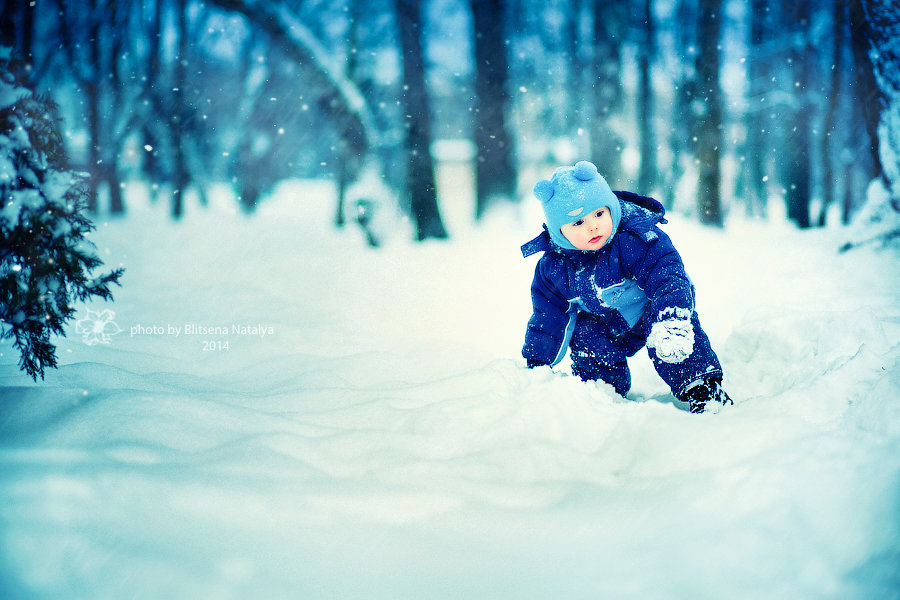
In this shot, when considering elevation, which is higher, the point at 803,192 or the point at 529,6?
the point at 529,6

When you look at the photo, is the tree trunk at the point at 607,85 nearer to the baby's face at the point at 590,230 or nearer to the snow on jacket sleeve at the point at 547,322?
the snow on jacket sleeve at the point at 547,322

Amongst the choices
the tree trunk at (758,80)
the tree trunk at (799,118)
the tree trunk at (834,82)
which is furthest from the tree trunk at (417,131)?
the tree trunk at (799,118)

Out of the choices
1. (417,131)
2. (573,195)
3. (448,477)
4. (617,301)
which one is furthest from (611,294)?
(417,131)

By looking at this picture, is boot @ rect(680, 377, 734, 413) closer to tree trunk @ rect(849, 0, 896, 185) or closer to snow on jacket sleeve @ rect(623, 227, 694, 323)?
snow on jacket sleeve @ rect(623, 227, 694, 323)

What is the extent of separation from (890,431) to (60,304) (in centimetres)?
278

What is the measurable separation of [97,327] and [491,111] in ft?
17.2

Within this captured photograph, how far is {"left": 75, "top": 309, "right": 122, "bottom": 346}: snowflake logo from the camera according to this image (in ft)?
12.7

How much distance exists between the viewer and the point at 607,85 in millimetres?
9281

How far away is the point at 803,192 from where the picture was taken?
374 inches

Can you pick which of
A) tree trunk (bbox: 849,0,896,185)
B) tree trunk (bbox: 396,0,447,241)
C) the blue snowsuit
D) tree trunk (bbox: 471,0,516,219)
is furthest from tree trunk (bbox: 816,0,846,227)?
the blue snowsuit

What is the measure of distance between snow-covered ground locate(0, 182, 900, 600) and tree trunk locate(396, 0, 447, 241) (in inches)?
142

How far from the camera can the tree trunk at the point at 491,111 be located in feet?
23.3

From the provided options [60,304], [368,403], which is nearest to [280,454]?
[368,403]

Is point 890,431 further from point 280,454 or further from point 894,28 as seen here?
point 894,28
